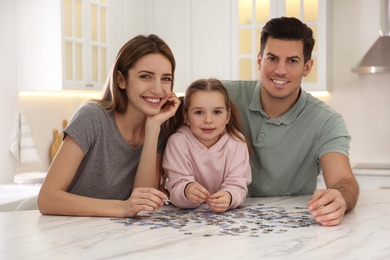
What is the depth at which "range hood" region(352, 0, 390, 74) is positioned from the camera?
481 cm

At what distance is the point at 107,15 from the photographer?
475 centimetres

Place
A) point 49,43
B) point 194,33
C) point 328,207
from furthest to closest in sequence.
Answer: point 194,33
point 49,43
point 328,207

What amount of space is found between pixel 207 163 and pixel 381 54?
3128 mm

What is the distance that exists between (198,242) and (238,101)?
113 cm

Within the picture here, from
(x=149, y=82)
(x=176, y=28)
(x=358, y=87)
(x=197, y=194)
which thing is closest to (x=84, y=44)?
(x=176, y=28)

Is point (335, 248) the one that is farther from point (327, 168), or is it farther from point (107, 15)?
point (107, 15)

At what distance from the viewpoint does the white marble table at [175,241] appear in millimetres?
1497

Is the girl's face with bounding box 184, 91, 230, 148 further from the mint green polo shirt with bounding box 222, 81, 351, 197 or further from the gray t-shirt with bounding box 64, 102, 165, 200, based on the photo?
the mint green polo shirt with bounding box 222, 81, 351, 197

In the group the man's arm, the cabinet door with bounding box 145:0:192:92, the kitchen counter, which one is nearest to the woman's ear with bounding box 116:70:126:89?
the man's arm

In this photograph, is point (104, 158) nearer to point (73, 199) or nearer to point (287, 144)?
point (73, 199)

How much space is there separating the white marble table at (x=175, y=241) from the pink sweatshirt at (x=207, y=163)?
1.12 ft

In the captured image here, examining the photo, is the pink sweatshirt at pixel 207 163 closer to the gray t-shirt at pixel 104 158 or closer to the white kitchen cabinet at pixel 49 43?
the gray t-shirt at pixel 104 158

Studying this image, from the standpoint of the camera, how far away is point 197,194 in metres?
2.01

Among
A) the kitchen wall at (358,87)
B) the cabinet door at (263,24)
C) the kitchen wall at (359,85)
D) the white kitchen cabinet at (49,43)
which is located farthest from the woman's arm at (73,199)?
the kitchen wall at (359,85)
